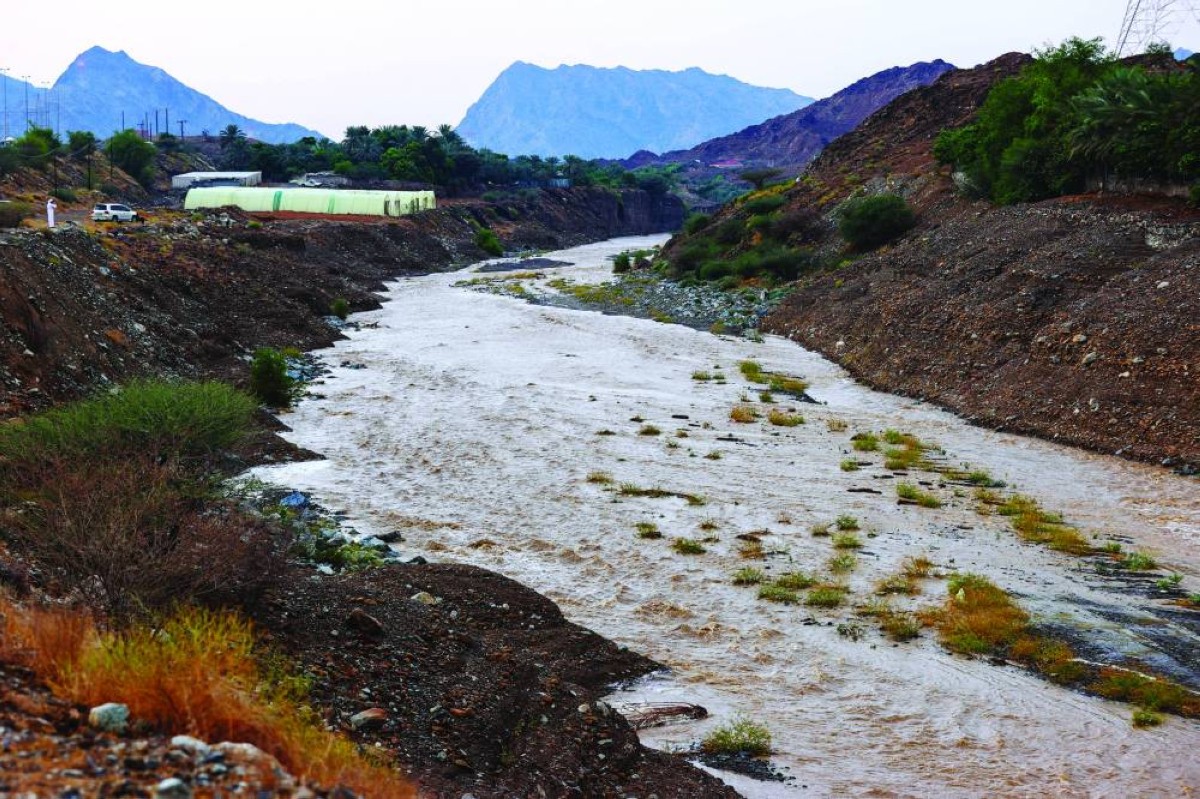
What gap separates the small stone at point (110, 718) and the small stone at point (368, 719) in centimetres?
272

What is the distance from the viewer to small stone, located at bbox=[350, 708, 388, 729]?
799cm

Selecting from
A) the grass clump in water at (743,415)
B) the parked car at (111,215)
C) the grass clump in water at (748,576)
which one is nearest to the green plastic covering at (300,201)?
the parked car at (111,215)

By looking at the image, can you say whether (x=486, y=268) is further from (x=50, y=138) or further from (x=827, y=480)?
(x=827, y=480)

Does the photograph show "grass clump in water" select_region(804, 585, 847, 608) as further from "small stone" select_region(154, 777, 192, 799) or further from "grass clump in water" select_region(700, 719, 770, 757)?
"small stone" select_region(154, 777, 192, 799)

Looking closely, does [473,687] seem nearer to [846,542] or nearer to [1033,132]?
[846,542]

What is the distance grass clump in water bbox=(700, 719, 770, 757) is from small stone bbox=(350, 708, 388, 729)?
3083mm

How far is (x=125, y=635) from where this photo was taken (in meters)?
7.42

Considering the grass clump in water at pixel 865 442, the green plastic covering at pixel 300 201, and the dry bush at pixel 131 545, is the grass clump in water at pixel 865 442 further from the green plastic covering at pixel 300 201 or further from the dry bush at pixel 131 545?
the green plastic covering at pixel 300 201

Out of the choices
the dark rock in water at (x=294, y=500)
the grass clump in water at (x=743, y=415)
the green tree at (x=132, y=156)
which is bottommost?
the dark rock in water at (x=294, y=500)

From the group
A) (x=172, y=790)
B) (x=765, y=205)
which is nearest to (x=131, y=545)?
(x=172, y=790)

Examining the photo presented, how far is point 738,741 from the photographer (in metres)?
9.43

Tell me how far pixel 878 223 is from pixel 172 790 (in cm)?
4458

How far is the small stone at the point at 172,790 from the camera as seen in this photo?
4.64m

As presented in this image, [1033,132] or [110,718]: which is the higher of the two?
[1033,132]
